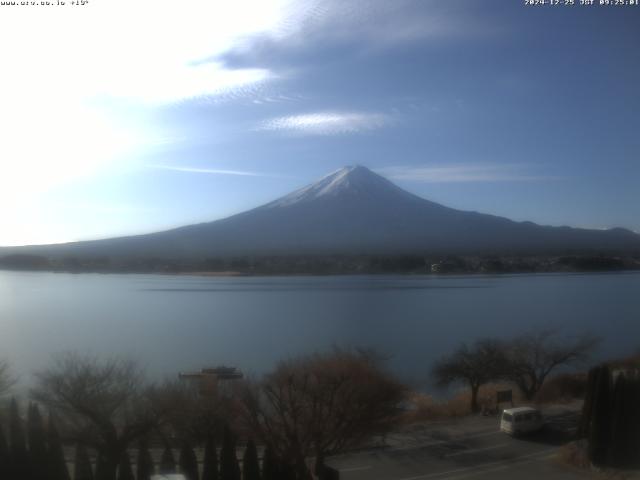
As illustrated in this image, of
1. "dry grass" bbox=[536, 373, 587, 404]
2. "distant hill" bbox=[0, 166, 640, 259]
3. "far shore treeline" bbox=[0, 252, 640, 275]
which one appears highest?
"distant hill" bbox=[0, 166, 640, 259]

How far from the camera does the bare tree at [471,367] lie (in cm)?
735

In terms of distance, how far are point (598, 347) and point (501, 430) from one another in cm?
376

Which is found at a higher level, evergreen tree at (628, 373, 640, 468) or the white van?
evergreen tree at (628, 373, 640, 468)

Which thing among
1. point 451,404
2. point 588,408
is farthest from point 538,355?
point 588,408

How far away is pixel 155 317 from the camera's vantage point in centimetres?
974

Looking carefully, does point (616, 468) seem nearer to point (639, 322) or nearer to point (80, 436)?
point (80, 436)

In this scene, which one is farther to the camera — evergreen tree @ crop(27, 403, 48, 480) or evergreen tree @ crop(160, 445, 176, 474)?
evergreen tree @ crop(160, 445, 176, 474)

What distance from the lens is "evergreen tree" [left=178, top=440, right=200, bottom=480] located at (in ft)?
12.4

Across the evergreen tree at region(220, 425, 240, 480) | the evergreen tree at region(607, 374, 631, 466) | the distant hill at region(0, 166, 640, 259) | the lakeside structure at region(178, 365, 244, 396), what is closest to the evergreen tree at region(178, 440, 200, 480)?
the evergreen tree at region(220, 425, 240, 480)

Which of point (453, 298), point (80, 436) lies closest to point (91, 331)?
point (80, 436)

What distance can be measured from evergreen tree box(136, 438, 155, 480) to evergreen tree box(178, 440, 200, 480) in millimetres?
187

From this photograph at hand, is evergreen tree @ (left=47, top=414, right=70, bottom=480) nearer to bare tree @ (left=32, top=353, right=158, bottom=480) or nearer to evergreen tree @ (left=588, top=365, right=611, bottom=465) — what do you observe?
bare tree @ (left=32, top=353, right=158, bottom=480)

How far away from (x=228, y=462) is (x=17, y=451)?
1282 mm

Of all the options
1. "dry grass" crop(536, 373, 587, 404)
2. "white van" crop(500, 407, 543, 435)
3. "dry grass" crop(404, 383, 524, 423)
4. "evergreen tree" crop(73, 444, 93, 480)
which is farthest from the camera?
"dry grass" crop(536, 373, 587, 404)
